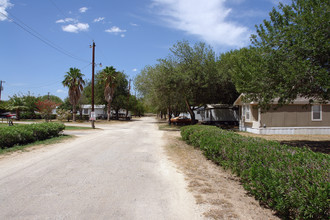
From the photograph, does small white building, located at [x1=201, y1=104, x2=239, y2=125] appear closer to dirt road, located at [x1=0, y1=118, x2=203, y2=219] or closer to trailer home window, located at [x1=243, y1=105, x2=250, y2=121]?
trailer home window, located at [x1=243, y1=105, x2=250, y2=121]

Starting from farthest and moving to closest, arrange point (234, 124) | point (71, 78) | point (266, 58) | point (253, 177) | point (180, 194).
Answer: point (71, 78)
point (234, 124)
point (266, 58)
point (180, 194)
point (253, 177)

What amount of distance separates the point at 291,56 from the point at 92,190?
9859 mm

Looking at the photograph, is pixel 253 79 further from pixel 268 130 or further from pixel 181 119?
pixel 181 119

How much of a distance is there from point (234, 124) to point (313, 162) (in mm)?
26760

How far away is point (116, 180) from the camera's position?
562cm

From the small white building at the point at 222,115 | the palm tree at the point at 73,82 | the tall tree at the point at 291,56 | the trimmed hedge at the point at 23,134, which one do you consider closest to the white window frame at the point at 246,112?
the small white building at the point at 222,115

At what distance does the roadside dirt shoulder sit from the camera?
3879 mm

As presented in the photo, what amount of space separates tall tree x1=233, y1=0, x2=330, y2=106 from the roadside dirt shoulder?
5.29 m

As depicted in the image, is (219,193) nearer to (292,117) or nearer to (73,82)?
(292,117)

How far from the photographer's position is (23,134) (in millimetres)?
10773

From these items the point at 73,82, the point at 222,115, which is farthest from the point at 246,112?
the point at 73,82

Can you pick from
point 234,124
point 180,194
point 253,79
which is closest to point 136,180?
point 180,194

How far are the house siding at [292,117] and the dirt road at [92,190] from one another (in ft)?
45.5

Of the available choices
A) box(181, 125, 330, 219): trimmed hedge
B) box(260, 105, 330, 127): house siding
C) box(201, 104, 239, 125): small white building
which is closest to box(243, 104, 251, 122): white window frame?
box(260, 105, 330, 127): house siding
